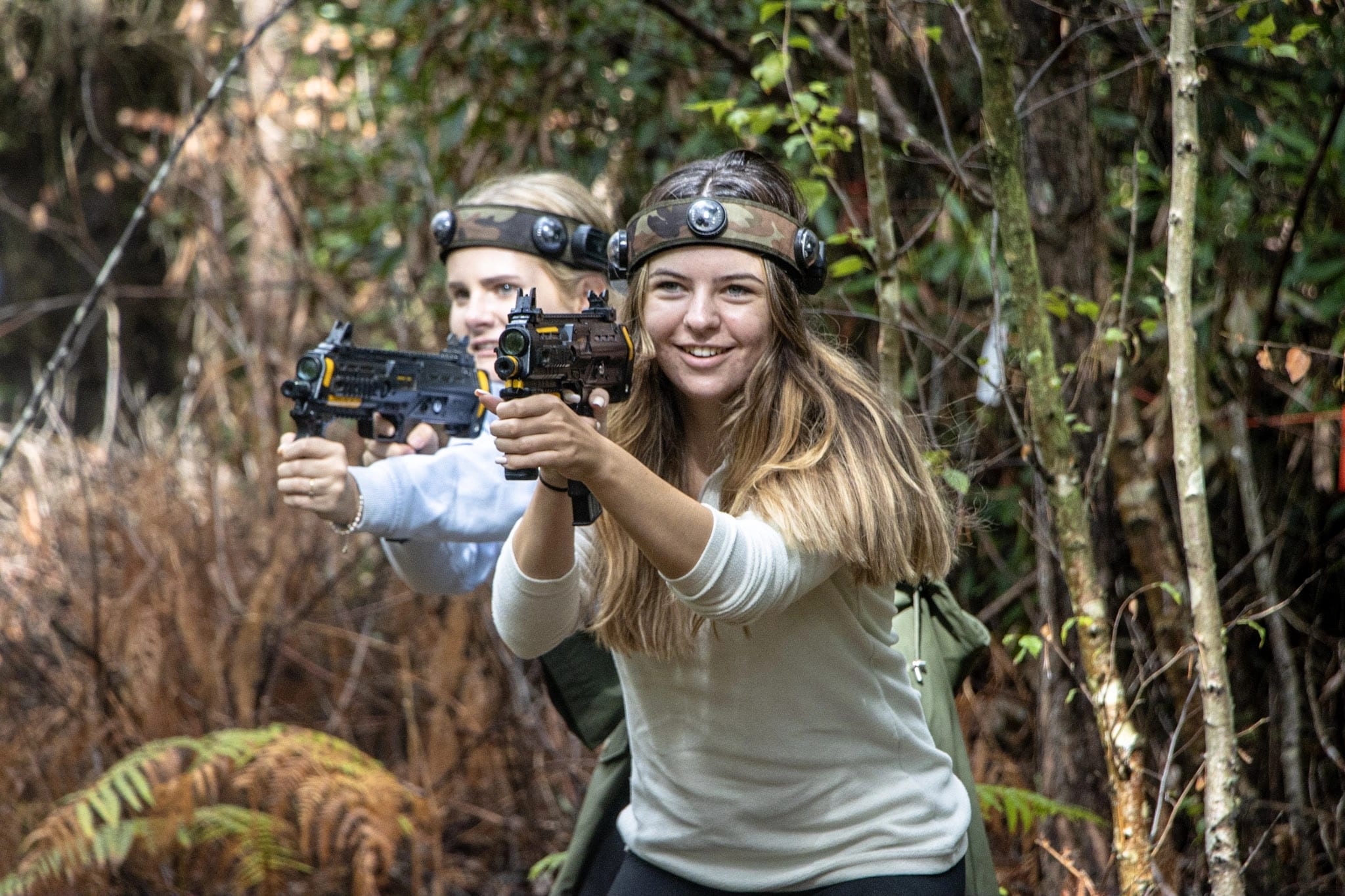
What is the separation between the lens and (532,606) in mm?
2074

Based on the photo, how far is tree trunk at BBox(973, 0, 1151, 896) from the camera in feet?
9.33

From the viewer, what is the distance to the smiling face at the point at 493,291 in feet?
10.2

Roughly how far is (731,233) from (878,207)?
1003mm

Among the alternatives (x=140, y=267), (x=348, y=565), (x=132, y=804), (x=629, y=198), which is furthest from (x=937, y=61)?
(x=140, y=267)

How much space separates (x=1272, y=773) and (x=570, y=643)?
243 centimetres

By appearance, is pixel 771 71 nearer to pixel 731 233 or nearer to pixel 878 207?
pixel 878 207

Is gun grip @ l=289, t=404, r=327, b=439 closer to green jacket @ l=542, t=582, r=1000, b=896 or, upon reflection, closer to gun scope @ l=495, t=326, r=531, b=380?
green jacket @ l=542, t=582, r=1000, b=896

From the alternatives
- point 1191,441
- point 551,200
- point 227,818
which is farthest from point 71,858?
point 1191,441

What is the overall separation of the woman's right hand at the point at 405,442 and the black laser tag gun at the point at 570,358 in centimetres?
116

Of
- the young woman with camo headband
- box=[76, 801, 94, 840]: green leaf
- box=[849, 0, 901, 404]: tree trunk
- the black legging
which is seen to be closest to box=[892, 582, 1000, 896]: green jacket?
the black legging

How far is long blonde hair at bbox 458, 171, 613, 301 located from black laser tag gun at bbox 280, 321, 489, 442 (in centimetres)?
29

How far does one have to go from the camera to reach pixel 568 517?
196 centimetres

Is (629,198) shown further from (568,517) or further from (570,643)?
(568,517)

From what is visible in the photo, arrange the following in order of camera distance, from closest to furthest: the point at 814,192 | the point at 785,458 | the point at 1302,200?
the point at 785,458
the point at 814,192
the point at 1302,200
